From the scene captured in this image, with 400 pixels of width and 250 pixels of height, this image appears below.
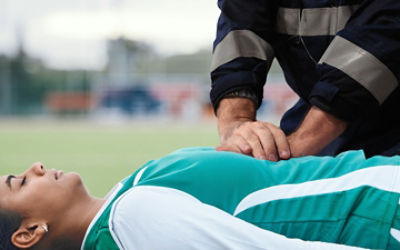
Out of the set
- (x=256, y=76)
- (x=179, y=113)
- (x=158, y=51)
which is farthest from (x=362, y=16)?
(x=158, y=51)

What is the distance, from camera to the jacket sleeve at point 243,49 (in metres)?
2.09

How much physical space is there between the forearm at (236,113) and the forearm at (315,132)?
18 centimetres

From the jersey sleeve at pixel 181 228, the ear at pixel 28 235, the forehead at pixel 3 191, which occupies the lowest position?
the ear at pixel 28 235

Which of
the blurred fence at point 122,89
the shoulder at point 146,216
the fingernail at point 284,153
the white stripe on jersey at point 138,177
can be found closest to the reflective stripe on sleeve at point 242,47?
the fingernail at point 284,153

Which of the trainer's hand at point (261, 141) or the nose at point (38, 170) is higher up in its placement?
the trainer's hand at point (261, 141)

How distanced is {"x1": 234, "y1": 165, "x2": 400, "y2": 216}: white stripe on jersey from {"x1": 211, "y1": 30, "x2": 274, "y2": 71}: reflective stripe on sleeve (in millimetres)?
561

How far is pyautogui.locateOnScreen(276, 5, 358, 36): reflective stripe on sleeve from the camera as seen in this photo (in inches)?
79.2

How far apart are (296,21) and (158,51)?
21585 mm

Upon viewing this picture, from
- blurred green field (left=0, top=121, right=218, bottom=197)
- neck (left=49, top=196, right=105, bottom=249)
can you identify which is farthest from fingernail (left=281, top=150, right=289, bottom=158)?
blurred green field (left=0, top=121, right=218, bottom=197)

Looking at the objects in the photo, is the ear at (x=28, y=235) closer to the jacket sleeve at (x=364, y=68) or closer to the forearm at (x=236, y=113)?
the forearm at (x=236, y=113)

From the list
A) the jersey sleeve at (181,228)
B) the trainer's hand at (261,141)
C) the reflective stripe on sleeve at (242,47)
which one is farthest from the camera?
the reflective stripe on sleeve at (242,47)

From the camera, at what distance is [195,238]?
1.61m

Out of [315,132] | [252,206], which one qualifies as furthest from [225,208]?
[315,132]

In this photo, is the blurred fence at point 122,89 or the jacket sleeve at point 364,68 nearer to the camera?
the jacket sleeve at point 364,68
